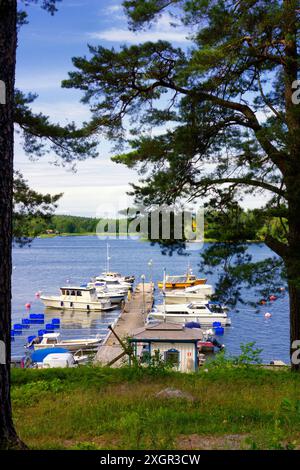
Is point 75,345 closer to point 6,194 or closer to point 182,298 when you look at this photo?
point 182,298

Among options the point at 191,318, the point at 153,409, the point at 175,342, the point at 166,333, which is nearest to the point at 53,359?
the point at 166,333

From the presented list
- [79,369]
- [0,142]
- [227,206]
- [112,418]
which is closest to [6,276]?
[0,142]

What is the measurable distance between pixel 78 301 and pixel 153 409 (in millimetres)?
39433

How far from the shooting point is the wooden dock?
2452cm

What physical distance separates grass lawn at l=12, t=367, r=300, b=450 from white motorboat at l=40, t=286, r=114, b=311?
3543 centimetres

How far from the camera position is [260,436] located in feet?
15.8

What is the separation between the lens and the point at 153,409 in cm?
623

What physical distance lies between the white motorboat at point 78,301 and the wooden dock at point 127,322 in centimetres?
225

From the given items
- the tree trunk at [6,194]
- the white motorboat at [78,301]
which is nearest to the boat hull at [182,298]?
the white motorboat at [78,301]

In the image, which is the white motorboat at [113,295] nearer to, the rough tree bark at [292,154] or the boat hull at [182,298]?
the boat hull at [182,298]

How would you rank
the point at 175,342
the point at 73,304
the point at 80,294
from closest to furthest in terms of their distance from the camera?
the point at 175,342 < the point at 73,304 < the point at 80,294

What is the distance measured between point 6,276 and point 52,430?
2014 mm

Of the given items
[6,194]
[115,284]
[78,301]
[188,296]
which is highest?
[6,194]

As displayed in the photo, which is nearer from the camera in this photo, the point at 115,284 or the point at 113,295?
the point at 113,295
